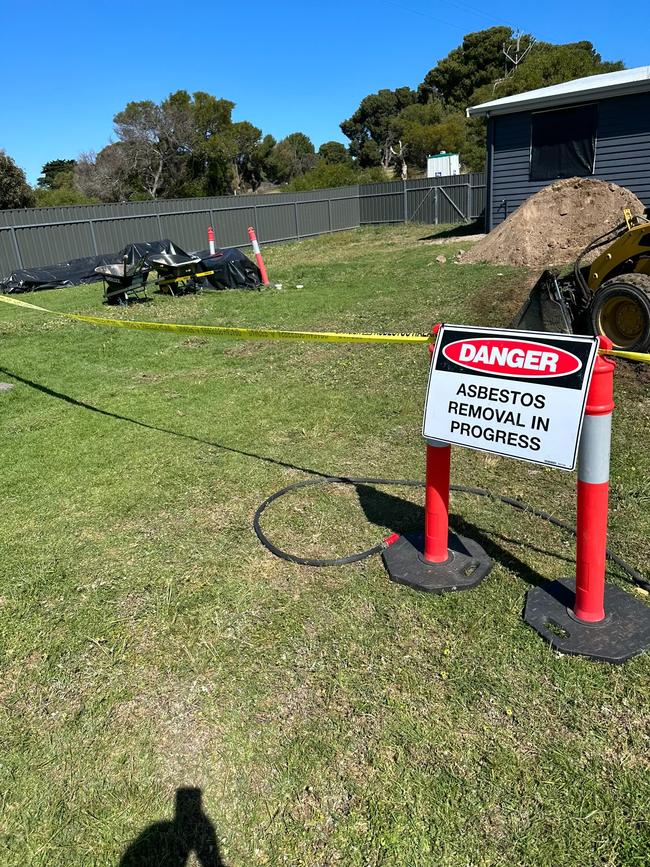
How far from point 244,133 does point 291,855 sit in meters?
53.3

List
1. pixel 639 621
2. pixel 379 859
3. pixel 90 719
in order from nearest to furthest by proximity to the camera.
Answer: pixel 379 859
pixel 90 719
pixel 639 621

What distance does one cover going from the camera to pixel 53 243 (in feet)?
59.6

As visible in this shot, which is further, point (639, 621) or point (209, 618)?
point (209, 618)

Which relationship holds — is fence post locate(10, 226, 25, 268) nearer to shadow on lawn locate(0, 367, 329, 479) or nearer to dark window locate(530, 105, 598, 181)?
shadow on lawn locate(0, 367, 329, 479)

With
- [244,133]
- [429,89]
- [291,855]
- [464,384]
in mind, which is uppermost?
[429,89]

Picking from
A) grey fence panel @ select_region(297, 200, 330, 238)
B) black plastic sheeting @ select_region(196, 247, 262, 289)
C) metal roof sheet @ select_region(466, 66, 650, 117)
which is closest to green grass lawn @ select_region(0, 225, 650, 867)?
black plastic sheeting @ select_region(196, 247, 262, 289)

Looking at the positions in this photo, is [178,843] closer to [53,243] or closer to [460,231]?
[53,243]

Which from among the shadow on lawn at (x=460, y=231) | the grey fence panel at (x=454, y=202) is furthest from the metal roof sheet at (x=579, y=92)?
the grey fence panel at (x=454, y=202)

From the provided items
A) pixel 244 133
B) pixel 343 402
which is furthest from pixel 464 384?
pixel 244 133

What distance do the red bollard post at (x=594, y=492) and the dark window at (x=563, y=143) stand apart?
581 inches

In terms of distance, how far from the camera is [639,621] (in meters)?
2.78

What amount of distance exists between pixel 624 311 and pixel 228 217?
60.1 feet

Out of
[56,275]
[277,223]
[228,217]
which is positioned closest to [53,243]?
[56,275]

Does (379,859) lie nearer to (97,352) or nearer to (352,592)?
(352,592)
